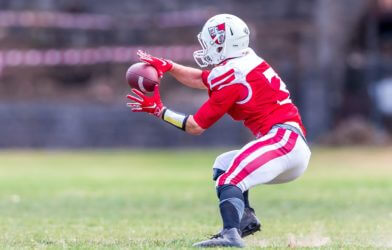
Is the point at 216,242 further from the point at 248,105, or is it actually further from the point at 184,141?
the point at 184,141

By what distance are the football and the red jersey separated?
52 centimetres

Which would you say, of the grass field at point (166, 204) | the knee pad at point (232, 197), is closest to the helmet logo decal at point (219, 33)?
the knee pad at point (232, 197)

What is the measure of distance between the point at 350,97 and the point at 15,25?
10.1 meters

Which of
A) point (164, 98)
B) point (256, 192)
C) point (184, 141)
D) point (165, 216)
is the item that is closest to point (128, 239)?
point (165, 216)

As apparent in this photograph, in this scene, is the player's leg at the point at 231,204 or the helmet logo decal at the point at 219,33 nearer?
the player's leg at the point at 231,204

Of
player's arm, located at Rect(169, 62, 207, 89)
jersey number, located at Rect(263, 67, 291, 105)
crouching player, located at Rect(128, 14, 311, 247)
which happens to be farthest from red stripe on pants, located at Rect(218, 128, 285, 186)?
player's arm, located at Rect(169, 62, 207, 89)

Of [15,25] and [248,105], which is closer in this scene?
[248,105]

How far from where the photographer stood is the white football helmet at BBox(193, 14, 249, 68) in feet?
30.0

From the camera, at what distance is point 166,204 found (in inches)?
552

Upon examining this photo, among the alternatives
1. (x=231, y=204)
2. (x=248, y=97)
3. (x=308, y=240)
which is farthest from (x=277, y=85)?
(x=308, y=240)

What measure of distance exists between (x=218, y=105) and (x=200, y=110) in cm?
16

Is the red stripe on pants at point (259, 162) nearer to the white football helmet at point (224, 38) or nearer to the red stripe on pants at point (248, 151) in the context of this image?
the red stripe on pants at point (248, 151)

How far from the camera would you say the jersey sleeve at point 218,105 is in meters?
8.93

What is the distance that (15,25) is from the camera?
3300 centimetres
